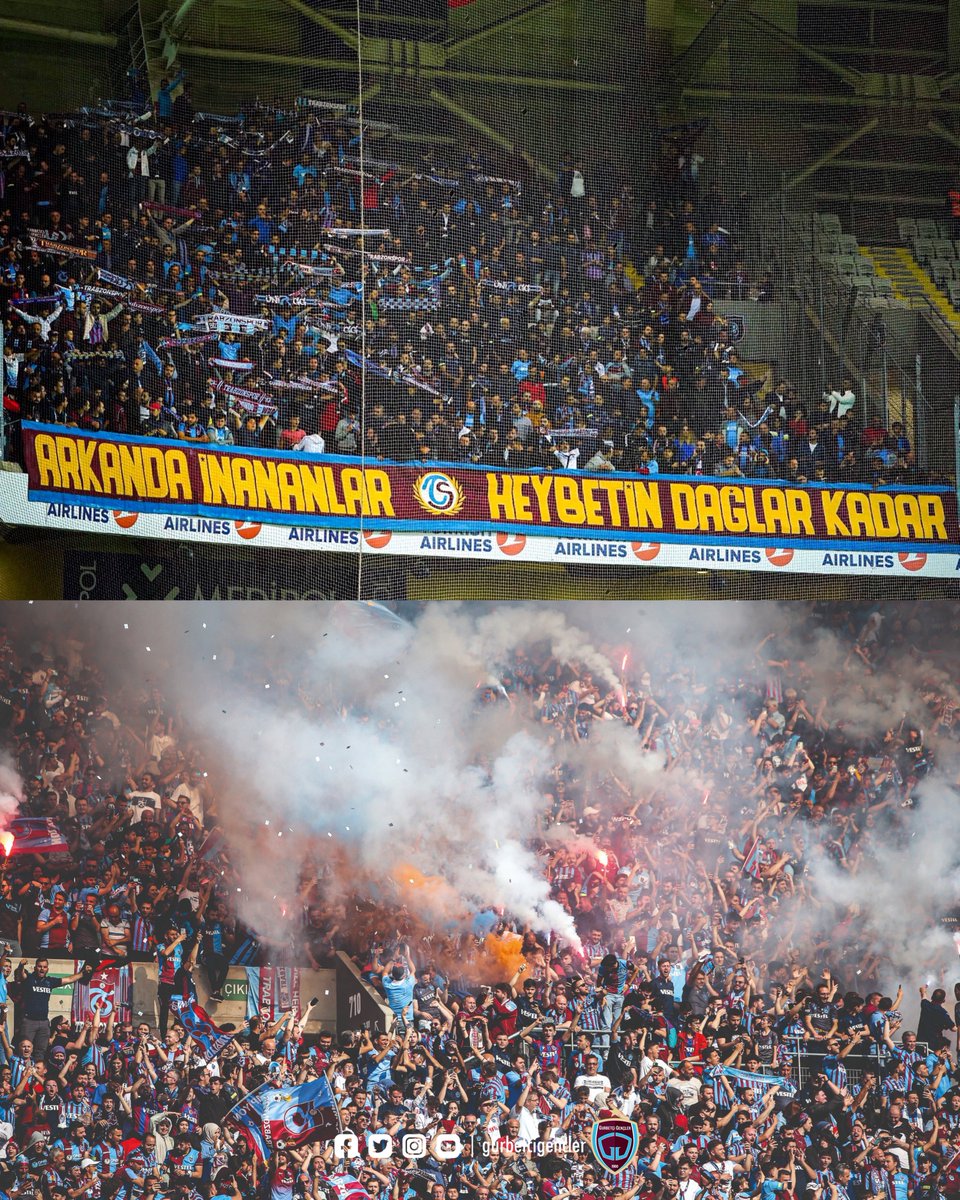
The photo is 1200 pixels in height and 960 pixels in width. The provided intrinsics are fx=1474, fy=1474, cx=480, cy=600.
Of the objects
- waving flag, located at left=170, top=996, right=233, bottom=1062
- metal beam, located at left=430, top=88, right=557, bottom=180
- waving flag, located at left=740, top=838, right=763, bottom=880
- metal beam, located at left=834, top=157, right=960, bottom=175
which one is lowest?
waving flag, located at left=170, top=996, right=233, bottom=1062

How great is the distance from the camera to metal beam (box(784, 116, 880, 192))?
8961 mm

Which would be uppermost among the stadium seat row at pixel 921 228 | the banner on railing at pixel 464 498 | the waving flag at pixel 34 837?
the stadium seat row at pixel 921 228

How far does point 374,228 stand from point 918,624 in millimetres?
4016

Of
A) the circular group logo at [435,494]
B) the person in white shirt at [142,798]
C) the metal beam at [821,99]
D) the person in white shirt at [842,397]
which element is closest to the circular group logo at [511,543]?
the circular group logo at [435,494]

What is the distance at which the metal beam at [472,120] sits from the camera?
8906 millimetres

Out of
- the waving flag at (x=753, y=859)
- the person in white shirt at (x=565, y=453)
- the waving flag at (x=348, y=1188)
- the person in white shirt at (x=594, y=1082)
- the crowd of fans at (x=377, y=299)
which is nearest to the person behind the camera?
the waving flag at (x=348, y=1188)

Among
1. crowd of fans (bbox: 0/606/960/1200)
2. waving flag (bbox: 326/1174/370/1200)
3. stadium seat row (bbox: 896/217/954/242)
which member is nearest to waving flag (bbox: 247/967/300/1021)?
crowd of fans (bbox: 0/606/960/1200)

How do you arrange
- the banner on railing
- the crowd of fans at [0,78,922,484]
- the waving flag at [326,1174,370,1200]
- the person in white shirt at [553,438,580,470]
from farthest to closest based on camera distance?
the person in white shirt at [553,438,580,470] < the crowd of fans at [0,78,922,484] < the banner on railing < the waving flag at [326,1174,370,1200]

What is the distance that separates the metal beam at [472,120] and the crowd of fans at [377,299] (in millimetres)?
90

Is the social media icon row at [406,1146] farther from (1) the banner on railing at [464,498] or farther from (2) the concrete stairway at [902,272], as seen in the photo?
(2) the concrete stairway at [902,272]

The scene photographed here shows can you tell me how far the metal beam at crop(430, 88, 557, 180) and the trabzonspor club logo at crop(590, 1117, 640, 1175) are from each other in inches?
219

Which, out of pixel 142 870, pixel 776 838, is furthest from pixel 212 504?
pixel 776 838

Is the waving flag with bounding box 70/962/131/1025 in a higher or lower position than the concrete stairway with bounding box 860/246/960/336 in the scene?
lower

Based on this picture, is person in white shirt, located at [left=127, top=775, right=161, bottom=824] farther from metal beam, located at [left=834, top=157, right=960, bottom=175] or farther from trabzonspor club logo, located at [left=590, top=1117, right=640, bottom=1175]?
metal beam, located at [left=834, top=157, right=960, bottom=175]
